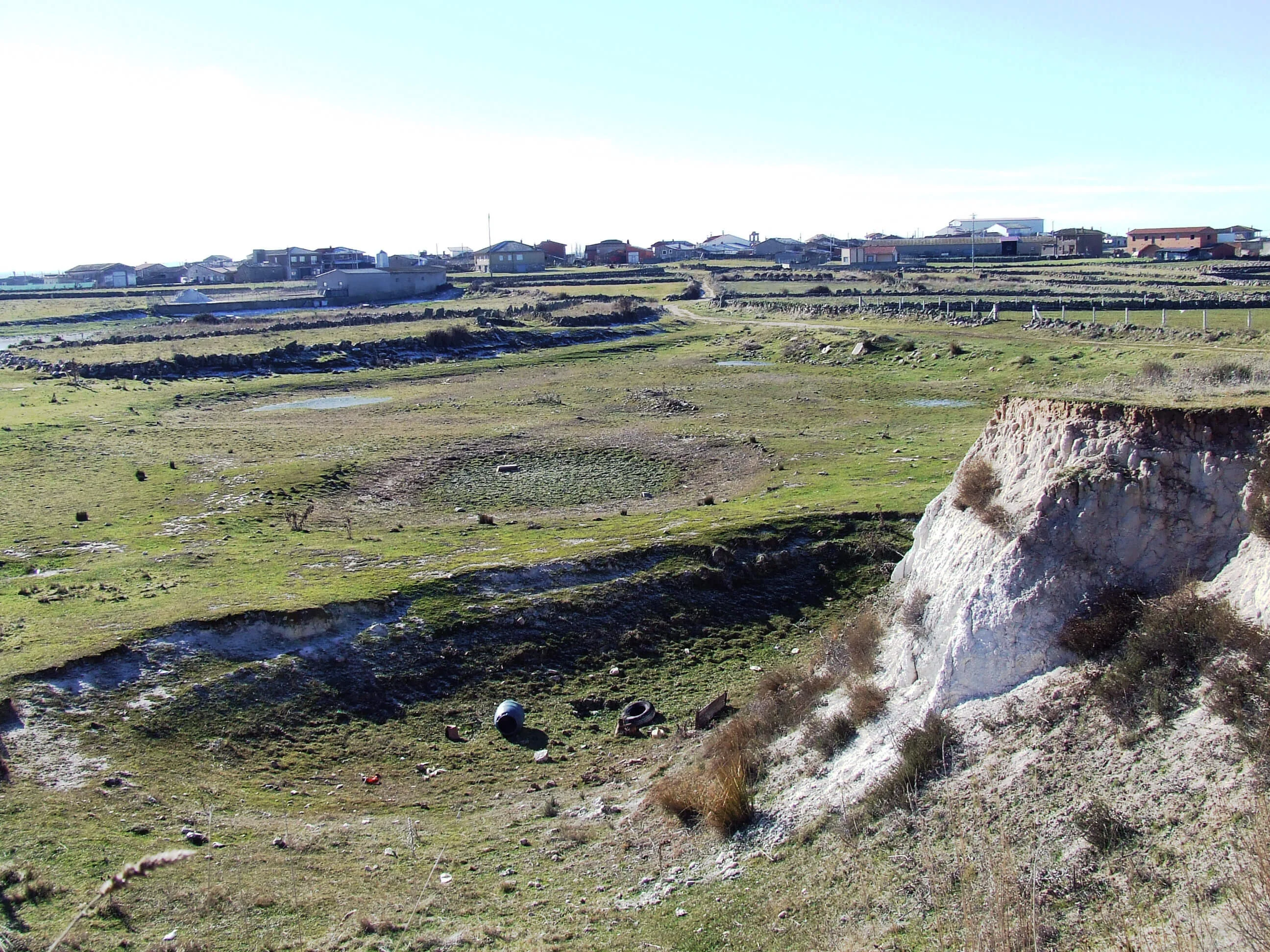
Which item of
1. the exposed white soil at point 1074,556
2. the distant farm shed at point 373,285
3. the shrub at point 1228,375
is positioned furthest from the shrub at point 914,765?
the distant farm shed at point 373,285


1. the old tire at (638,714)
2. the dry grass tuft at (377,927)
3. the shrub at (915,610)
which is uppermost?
the shrub at (915,610)

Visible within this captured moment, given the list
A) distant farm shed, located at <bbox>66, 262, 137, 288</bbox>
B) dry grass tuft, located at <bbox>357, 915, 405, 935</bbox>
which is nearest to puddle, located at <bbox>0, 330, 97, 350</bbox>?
distant farm shed, located at <bbox>66, 262, 137, 288</bbox>

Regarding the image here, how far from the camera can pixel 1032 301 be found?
78.7m

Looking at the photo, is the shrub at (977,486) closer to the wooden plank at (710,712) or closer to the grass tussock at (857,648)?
the grass tussock at (857,648)

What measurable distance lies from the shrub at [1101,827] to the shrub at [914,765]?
6.94 feet

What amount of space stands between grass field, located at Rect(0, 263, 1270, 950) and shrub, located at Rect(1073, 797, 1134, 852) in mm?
2813

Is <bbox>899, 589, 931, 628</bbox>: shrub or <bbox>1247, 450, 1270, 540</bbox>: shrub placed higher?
<bbox>1247, 450, 1270, 540</bbox>: shrub

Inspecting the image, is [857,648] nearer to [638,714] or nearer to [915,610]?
[915,610]

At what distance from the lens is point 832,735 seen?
15625 millimetres

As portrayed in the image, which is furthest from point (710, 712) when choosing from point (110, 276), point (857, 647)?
point (110, 276)

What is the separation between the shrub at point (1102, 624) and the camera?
45.7 ft

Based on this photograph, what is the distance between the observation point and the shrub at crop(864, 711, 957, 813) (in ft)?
44.2

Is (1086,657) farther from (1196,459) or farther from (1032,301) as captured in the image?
(1032,301)

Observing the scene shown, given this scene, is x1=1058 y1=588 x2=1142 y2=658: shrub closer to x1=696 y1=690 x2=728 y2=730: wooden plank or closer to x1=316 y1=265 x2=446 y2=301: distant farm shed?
x1=696 y1=690 x2=728 y2=730: wooden plank
